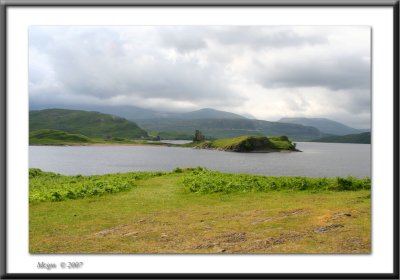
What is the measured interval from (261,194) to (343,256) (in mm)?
11675

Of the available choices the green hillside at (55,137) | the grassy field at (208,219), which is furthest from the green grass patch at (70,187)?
the green hillside at (55,137)

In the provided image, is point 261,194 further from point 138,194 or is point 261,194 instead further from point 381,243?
point 381,243

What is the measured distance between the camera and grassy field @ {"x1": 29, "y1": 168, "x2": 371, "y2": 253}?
12047 millimetres

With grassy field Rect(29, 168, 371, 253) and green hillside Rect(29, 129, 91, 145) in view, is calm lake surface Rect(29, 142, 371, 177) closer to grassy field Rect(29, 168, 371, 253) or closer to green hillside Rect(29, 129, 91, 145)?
green hillside Rect(29, 129, 91, 145)

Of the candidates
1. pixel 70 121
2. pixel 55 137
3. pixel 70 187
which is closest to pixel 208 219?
pixel 70 187

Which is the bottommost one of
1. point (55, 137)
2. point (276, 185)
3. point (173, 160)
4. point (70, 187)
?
point (70, 187)

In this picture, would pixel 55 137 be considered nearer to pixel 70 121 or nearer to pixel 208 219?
pixel 70 121

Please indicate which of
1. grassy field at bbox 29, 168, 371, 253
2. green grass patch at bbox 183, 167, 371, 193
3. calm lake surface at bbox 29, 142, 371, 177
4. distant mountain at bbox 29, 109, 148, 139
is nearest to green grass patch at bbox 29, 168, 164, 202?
grassy field at bbox 29, 168, 371, 253

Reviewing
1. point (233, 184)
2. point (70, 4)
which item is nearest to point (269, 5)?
point (70, 4)

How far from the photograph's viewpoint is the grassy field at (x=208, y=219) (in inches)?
474

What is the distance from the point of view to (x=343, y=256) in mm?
Answer: 10977

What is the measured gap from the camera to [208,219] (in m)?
16.3

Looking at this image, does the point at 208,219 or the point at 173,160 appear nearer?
the point at 208,219

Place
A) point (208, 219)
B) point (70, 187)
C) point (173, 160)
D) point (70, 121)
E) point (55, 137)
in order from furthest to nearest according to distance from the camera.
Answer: point (173, 160) < point (70, 121) < point (70, 187) < point (55, 137) < point (208, 219)
